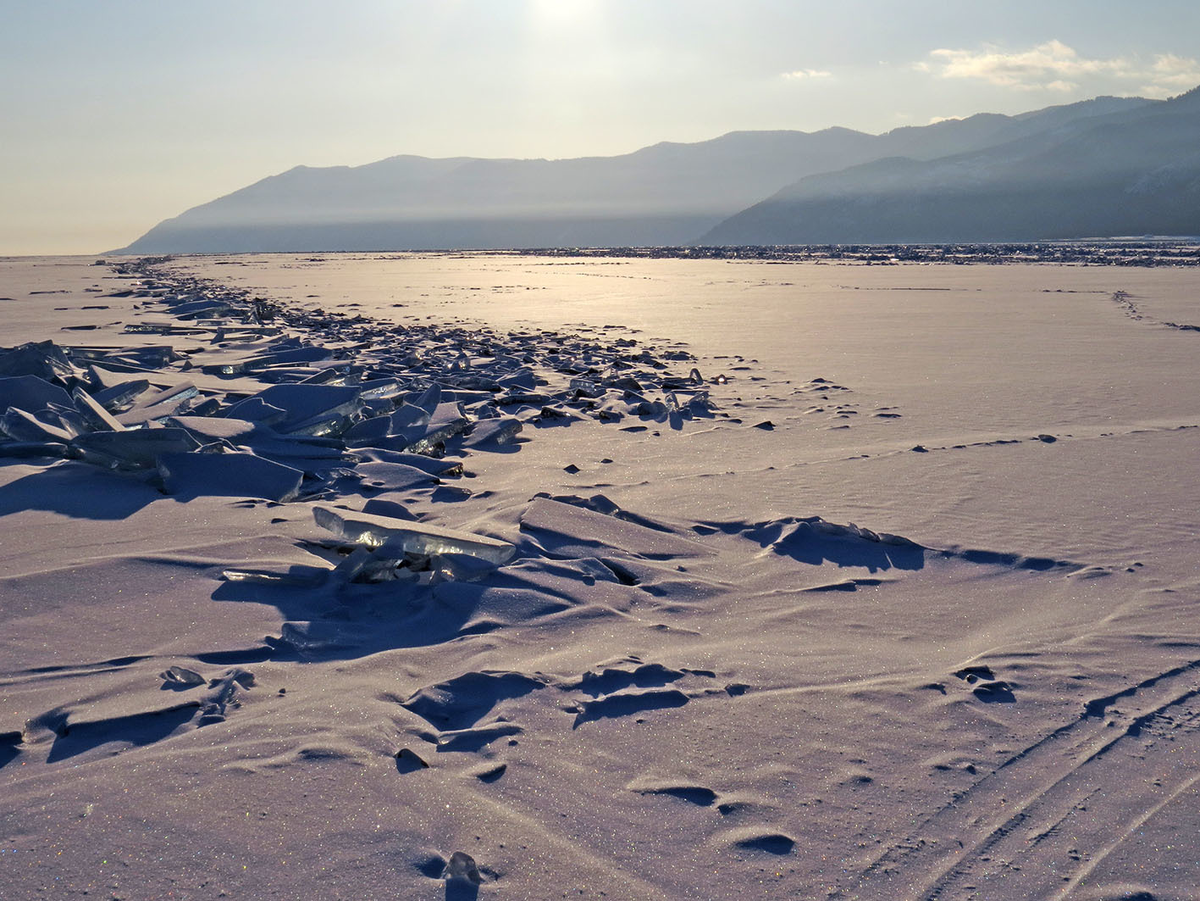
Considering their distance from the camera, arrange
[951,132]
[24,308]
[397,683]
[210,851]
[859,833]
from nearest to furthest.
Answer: [210,851] → [859,833] → [397,683] → [24,308] → [951,132]

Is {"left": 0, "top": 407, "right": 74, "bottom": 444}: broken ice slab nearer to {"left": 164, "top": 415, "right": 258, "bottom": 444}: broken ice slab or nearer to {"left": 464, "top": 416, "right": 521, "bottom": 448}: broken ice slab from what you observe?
{"left": 164, "top": 415, "right": 258, "bottom": 444}: broken ice slab

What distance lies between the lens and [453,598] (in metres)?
2.54

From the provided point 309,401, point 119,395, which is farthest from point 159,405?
point 309,401

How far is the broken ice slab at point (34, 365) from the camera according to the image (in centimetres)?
554

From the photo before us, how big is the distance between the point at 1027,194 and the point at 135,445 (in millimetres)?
103344

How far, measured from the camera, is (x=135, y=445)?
3633 mm

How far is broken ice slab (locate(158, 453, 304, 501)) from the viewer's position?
3.53 meters

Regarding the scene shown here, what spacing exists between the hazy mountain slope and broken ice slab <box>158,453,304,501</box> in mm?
75678

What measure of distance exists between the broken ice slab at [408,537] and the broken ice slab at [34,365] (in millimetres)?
3709

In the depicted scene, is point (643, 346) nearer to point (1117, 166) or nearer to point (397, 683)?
point (397, 683)

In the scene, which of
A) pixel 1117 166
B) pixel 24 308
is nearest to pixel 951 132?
pixel 1117 166

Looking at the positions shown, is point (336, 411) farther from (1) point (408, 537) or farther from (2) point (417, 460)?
(1) point (408, 537)

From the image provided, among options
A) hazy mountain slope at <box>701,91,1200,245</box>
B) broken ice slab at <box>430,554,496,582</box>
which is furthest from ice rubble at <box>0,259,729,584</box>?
hazy mountain slope at <box>701,91,1200,245</box>

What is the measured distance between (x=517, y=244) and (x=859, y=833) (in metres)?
134
